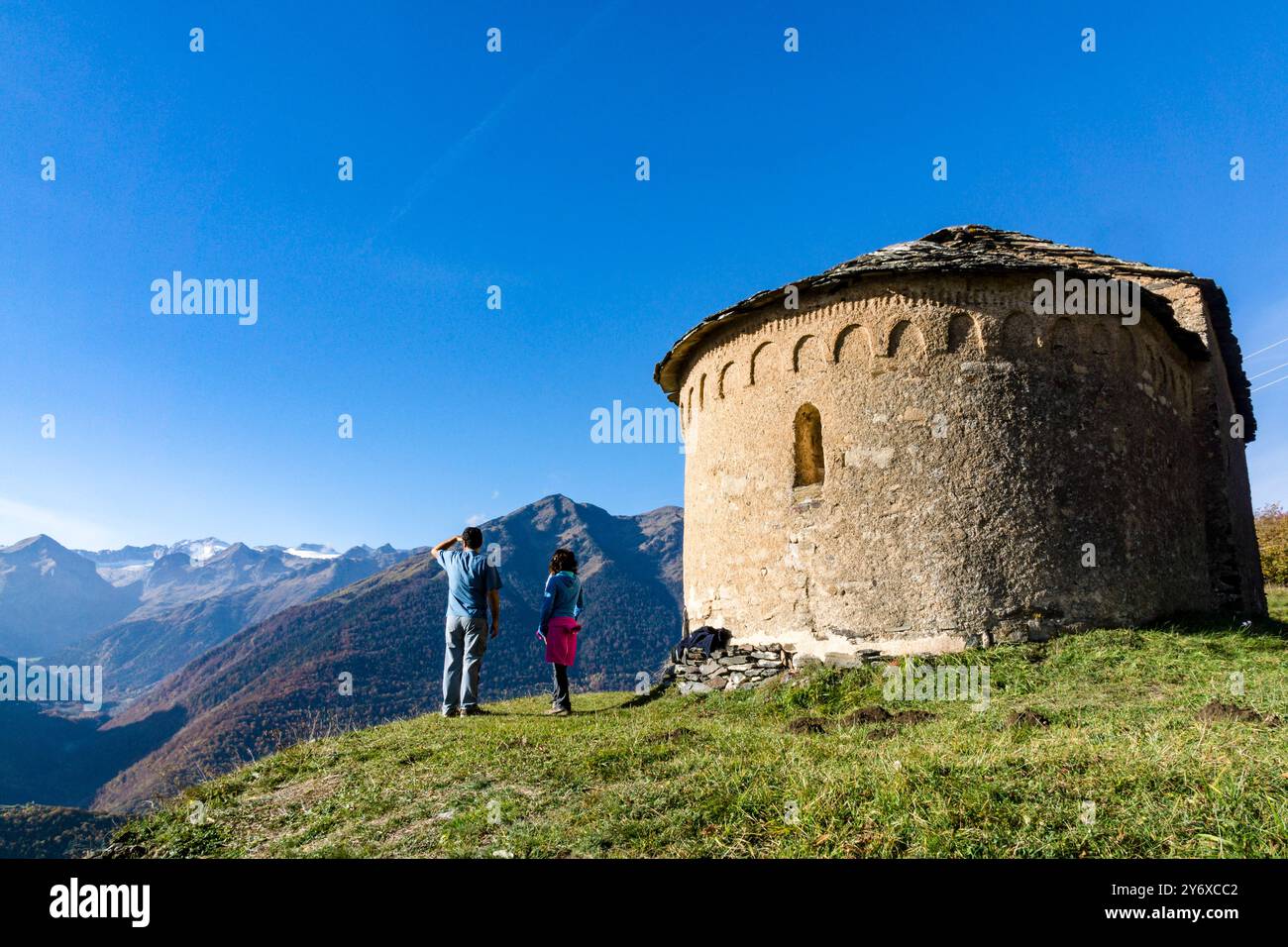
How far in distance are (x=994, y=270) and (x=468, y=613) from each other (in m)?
7.99

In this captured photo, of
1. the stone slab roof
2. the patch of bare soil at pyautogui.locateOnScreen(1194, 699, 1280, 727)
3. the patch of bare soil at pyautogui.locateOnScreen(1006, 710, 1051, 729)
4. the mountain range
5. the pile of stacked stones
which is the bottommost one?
the mountain range

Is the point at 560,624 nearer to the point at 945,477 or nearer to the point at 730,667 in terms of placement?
the point at 730,667

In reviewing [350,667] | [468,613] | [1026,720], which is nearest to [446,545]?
[468,613]

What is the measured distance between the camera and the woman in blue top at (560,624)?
8.63m

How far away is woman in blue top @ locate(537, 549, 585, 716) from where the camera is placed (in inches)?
340

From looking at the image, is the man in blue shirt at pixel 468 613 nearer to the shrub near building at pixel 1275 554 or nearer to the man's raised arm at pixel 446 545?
the man's raised arm at pixel 446 545

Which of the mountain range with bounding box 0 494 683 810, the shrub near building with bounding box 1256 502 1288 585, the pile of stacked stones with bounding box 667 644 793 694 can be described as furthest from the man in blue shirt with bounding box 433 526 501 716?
the mountain range with bounding box 0 494 683 810

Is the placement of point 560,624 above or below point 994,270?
below

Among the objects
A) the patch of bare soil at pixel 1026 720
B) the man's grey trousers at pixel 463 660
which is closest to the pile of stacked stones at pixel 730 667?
the man's grey trousers at pixel 463 660

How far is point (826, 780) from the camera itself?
427 centimetres
